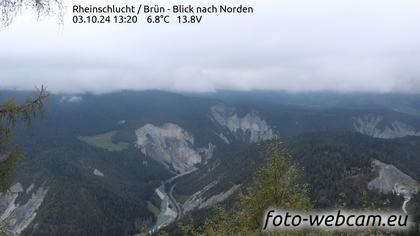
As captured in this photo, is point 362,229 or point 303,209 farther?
point 303,209

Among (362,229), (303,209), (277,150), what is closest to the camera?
(362,229)

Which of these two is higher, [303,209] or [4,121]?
[4,121]

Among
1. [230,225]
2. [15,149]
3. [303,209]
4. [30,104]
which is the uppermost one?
[30,104]

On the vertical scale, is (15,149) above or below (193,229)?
above

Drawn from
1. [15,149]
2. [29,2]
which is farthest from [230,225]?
[29,2]

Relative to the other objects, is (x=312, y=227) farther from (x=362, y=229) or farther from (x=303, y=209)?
(x=303, y=209)

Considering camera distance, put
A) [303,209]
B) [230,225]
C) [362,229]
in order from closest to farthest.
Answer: [362,229] < [303,209] < [230,225]

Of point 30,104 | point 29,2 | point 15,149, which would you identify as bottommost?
point 15,149

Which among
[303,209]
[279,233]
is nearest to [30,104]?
[279,233]

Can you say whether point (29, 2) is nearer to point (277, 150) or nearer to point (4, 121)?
point (4, 121)
